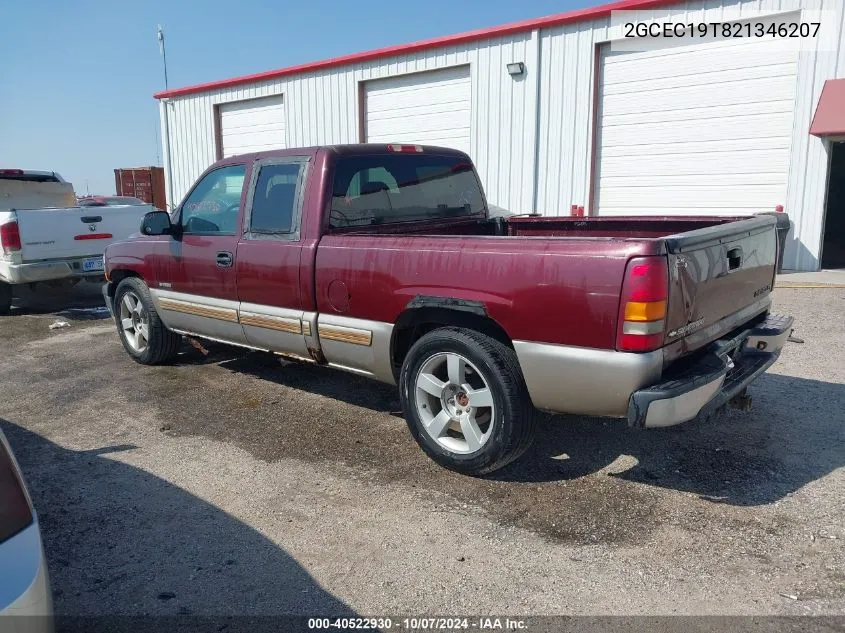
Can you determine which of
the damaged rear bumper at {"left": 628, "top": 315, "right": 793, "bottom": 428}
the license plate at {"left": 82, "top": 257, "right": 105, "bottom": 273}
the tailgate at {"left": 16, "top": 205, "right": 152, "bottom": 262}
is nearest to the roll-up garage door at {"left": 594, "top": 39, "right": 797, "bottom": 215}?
the damaged rear bumper at {"left": 628, "top": 315, "right": 793, "bottom": 428}

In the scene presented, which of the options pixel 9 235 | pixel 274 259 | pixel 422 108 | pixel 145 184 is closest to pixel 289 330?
pixel 274 259

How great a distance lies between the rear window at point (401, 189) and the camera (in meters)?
4.70

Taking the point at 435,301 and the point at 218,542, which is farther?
the point at 435,301

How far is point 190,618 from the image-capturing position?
2.74 m

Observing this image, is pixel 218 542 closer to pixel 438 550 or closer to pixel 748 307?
pixel 438 550

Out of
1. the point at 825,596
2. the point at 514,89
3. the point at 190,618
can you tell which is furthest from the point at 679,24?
the point at 190,618

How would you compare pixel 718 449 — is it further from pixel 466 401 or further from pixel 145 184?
pixel 145 184

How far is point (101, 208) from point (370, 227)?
20.1 feet

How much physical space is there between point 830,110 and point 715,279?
28.5 ft

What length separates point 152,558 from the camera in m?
3.18

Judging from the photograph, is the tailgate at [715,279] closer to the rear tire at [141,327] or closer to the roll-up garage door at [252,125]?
the rear tire at [141,327]

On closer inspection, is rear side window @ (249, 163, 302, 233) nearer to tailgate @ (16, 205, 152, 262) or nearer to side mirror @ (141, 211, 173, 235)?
side mirror @ (141, 211, 173, 235)

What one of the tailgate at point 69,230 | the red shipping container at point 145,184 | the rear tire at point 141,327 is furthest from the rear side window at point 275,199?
the red shipping container at point 145,184

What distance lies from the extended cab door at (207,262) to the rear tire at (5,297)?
487cm
